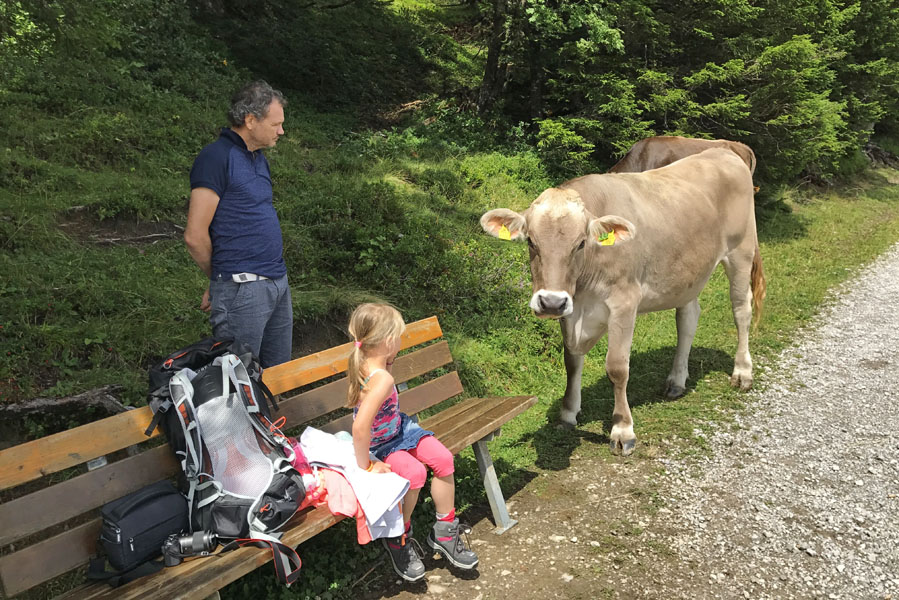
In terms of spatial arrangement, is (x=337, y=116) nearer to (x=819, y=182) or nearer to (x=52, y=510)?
(x=52, y=510)

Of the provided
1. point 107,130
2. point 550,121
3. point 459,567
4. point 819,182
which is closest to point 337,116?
point 550,121

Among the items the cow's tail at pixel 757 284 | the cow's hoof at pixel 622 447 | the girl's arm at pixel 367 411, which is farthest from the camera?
the cow's tail at pixel 757 284

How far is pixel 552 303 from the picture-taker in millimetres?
4461

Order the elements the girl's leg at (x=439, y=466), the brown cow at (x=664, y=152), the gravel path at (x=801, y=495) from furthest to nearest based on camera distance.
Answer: the brown cow at (x=664, y=152) < the gravel path at (x=801, y=495) < the girl's leg at (x=439, y=466)

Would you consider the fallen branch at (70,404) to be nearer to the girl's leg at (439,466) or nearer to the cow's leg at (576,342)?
the girl's leg at (439,466)

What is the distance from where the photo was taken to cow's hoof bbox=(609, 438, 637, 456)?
516 cm

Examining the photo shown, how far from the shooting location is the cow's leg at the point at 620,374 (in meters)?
5.20

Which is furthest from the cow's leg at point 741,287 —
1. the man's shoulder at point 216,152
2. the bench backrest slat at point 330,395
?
the man's shoulder at point 216,152

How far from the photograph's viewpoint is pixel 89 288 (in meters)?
5.47

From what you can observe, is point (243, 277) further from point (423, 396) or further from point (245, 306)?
point (423, 396)

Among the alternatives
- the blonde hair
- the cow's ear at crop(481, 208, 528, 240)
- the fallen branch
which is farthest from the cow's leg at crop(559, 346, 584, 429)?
the fallen branch

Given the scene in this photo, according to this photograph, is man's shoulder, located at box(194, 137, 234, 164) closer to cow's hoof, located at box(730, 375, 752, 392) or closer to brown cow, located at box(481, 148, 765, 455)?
brown cow, located at box(481, 148, 765, 455)

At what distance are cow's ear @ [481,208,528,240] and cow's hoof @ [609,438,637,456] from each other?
177cm

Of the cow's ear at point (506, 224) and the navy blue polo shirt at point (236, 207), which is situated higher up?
the navy blue polo shirt at point (236, 207)
